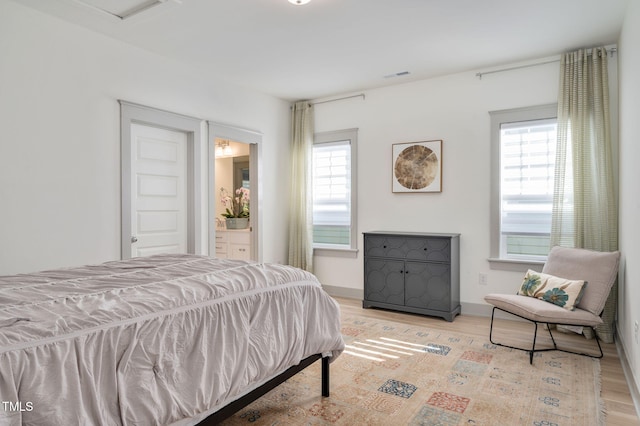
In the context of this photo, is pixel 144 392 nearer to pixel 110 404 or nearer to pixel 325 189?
pixel 110 404

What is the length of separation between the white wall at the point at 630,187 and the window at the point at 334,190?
9.15 ft

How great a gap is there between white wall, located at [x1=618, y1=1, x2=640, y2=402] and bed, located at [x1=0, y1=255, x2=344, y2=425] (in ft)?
6.58

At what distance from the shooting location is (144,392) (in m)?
1.32

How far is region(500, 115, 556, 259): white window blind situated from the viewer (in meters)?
3.94

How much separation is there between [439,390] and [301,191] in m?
3.36

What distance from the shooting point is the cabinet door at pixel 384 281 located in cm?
437

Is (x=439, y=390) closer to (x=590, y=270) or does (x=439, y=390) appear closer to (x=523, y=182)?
(x=590, y=270)

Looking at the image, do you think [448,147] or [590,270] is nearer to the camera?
[590,270]

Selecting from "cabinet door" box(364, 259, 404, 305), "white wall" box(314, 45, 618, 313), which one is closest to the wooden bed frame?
"cabinet door" box(364, 259, 404, 305)

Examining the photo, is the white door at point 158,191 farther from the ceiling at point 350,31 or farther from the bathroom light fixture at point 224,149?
the bathroom light fixture at point 224,149

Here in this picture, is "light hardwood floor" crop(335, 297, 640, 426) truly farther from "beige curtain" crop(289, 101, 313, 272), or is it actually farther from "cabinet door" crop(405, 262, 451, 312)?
"beige curtain" crop(289, 101, 313, 272)

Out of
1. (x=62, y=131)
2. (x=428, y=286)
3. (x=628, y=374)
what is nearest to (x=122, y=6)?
(x=62, y=131)

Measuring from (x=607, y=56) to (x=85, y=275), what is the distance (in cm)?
449

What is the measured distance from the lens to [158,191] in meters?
3.96
